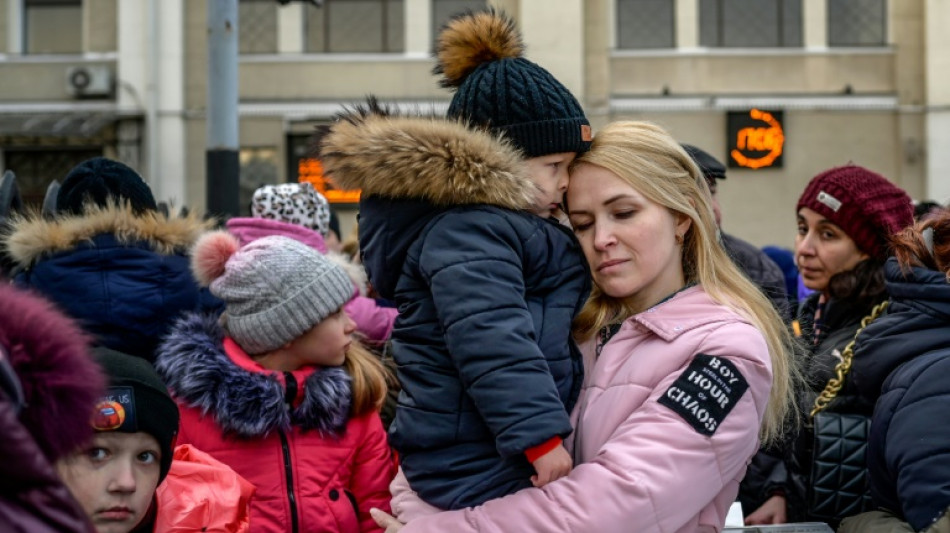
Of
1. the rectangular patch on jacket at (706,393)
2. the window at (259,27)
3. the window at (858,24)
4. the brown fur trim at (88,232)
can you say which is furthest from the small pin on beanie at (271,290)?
the window at (858,24)

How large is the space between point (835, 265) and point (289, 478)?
237 centimetres

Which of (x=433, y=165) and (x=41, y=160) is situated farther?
(x=41, y=160)

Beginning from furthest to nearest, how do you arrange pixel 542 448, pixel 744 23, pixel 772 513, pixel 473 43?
1. pixel 744 23
2. pixel 772 513
3. pixel 473 43
4. pixel 542 448

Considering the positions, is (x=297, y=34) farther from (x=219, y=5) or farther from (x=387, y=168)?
(x=387, y=168)

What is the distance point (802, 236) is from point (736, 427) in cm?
253

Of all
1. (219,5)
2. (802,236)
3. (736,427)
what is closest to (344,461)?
(736,427)

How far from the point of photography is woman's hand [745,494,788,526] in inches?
158

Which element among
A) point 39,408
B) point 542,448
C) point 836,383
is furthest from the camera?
point 836,383

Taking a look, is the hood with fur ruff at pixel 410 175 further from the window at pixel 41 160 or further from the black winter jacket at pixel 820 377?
the window at pixel 41 160

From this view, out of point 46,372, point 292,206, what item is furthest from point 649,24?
point 46,372

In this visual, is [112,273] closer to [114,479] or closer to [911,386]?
[114,479]

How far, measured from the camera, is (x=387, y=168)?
2283 mm

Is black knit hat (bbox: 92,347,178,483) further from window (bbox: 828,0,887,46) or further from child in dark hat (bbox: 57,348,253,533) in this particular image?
window (bbox: 828,0,887,46)

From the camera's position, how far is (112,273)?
3447 mm
